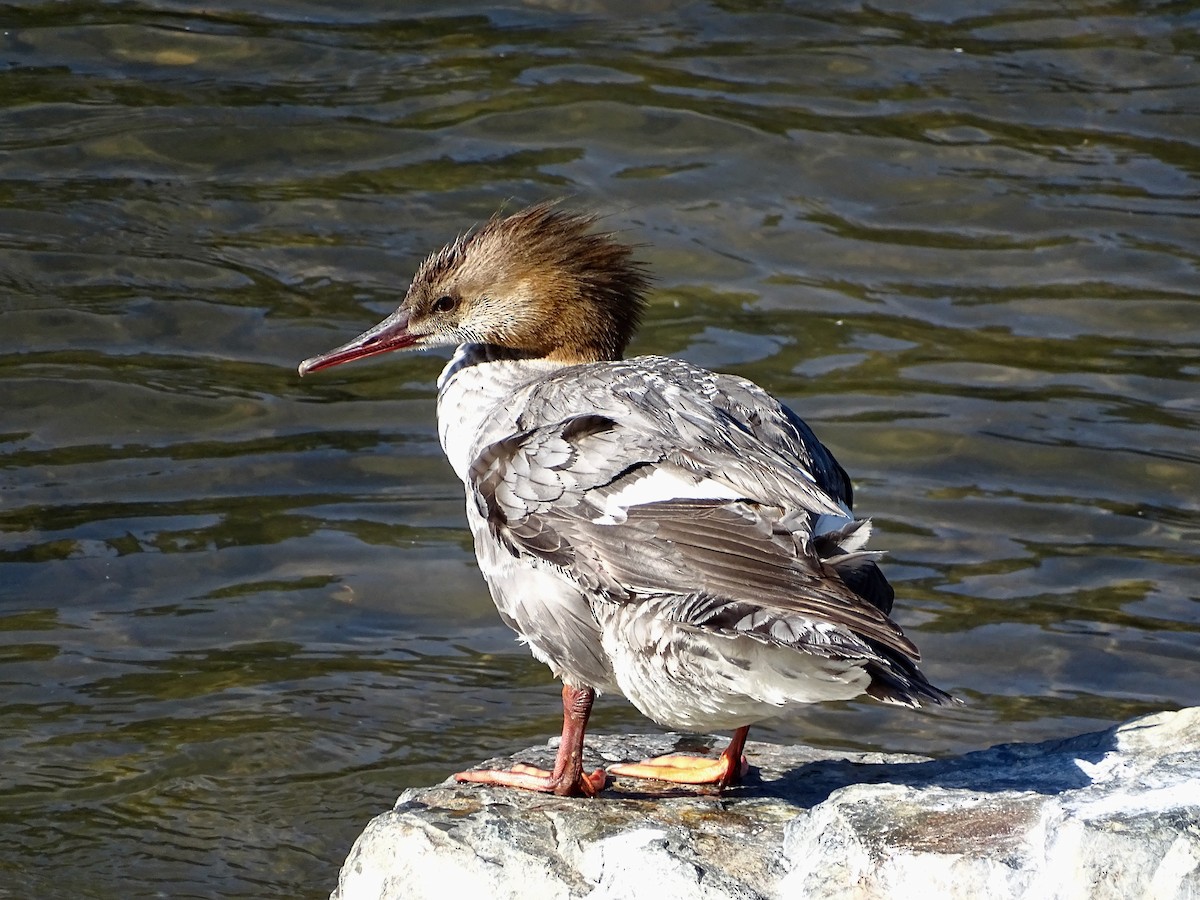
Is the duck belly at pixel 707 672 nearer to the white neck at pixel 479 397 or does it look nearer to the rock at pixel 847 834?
the rock at pixel 847 834

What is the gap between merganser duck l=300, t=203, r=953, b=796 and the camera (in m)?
3.83

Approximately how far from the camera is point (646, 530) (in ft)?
13.5

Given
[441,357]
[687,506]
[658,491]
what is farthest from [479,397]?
[441,357]

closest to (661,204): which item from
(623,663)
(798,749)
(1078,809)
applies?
(798,749)

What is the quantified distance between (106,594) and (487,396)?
8.24 ft

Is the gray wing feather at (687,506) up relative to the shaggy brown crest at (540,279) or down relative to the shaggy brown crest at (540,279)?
down

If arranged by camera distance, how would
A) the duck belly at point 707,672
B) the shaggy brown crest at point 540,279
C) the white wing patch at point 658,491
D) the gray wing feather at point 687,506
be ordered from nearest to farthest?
1. the gray wing feather at point 687,506
2. the duck belly at point 707,672
3. the white wing patch at point 658,491
4. the shaggy brown crest at point 540,279

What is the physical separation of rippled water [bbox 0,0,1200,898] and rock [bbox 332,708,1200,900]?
141 centimetres

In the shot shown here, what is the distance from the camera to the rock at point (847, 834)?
3400mm

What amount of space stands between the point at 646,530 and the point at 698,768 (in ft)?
3.11

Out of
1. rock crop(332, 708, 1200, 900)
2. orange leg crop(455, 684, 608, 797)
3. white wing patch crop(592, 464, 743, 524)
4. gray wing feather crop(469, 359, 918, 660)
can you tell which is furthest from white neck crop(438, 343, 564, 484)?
rock crop(332, 708, 1200, 900)

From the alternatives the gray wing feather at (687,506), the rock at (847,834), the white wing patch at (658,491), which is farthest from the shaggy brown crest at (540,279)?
the rock at (847,834)

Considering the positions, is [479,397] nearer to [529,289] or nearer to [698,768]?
[529,289]

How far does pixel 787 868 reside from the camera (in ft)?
12.8
